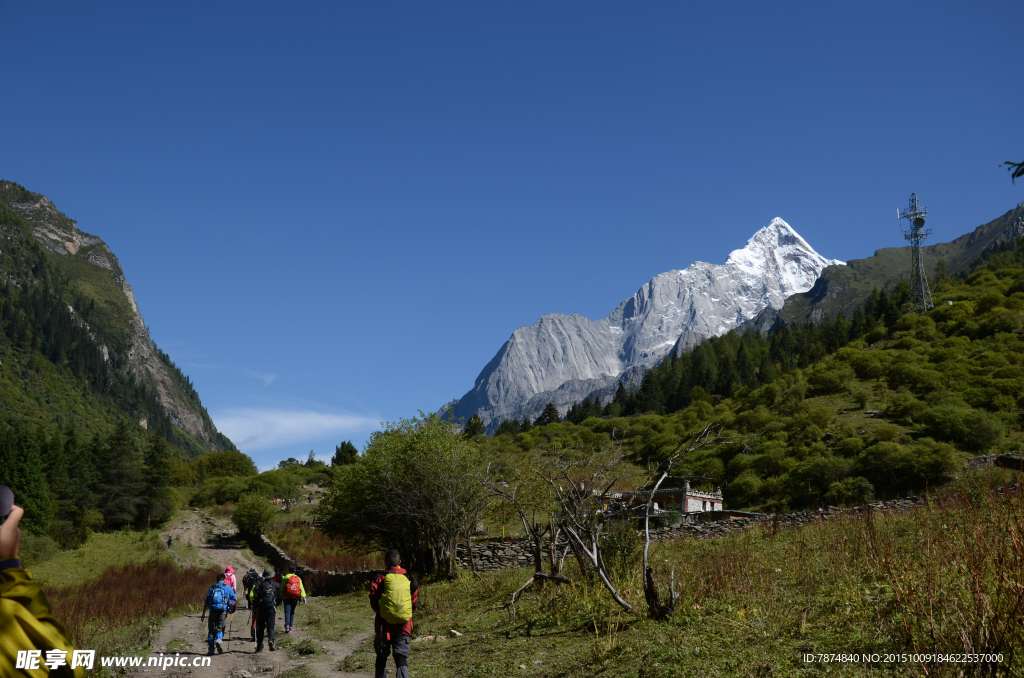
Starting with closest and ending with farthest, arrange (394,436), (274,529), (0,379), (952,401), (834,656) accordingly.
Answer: (834,656)
(394,436)
(952,401)
(274,529)
(0,379)

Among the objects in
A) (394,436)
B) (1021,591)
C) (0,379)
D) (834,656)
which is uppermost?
(0,379)

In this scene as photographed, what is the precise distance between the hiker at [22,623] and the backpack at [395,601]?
17.7 feet

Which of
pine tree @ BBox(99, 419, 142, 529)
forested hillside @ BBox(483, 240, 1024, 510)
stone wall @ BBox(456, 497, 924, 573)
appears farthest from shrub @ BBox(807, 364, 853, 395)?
pine tree @ BBox(99, 419, 142, 529)

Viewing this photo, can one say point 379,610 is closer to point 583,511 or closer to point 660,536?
point 583,511

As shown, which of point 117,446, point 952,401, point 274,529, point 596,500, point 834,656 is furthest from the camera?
point 117,446

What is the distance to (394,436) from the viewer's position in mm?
26266

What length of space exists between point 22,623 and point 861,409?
61.1 m

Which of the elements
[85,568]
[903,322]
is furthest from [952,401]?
[85,568]

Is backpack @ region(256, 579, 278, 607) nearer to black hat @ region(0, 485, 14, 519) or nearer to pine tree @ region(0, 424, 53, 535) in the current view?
black hat @ region(0, 485, 14, 519)

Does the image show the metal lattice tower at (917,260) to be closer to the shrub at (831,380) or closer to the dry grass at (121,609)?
the shrub at (831,380)

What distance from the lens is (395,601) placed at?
7.60 m

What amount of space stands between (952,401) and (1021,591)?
172ft

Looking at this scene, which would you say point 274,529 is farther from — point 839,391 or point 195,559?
point 839,391

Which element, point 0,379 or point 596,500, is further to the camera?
point 0,379
